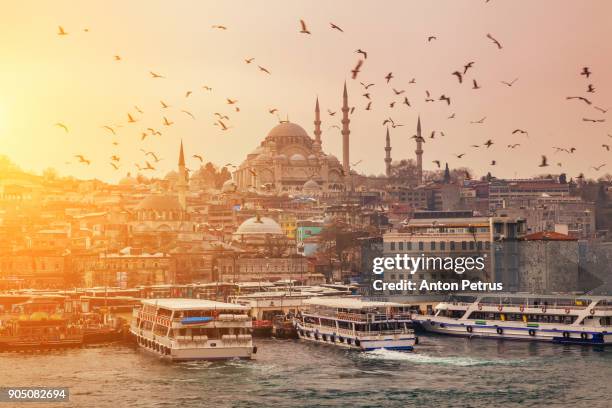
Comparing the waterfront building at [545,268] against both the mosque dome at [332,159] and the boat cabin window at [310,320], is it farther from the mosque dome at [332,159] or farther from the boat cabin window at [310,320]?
the mosque dome at [332,159]

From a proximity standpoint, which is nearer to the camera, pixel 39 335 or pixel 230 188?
pixel 39 335

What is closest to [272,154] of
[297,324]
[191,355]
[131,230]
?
[131,230]

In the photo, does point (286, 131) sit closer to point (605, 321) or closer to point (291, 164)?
point (291, 164)

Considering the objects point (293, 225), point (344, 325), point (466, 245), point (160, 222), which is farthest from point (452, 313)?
point (293, 225)

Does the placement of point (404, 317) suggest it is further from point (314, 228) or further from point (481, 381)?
point (314, 228)

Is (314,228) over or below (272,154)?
below

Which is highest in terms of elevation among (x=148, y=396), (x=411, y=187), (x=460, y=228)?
(x=411, y=187)

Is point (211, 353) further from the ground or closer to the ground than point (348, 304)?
closer to the ground
